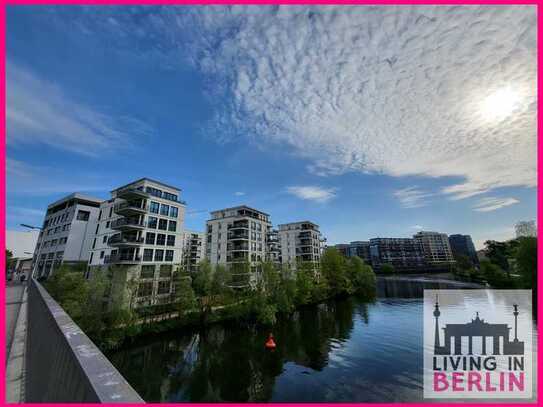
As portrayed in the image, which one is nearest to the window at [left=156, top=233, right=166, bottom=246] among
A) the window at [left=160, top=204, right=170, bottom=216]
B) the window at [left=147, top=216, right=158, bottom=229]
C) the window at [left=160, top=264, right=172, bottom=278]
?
the window at [left=147, top=216, right=158, bottom=229]

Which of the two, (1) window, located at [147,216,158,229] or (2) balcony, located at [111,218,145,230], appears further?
(1) window, located at [147,216,158,229]

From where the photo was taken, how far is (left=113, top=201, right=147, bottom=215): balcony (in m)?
34.6

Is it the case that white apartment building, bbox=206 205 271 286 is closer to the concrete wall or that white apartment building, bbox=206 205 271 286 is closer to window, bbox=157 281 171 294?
window, bbox=157 281 171 294

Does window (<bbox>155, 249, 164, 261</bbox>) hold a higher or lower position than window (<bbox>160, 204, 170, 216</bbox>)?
lower

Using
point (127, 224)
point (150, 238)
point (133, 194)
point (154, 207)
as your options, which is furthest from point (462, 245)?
point (127, 224)

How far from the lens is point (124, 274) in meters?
30.0

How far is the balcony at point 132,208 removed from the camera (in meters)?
34.6

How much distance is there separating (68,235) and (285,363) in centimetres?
4643

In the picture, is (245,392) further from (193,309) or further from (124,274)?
(124,274)

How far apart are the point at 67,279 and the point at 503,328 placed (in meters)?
47.2

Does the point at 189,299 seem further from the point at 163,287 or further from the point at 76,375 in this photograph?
the point at 76,375

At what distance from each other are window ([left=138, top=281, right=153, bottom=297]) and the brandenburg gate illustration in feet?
106

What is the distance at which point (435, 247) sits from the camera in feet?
492

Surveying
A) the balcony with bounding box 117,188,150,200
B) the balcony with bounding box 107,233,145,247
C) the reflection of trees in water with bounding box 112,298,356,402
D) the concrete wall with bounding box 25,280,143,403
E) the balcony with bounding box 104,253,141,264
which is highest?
the balcony with bounding box 117,188,150,200
